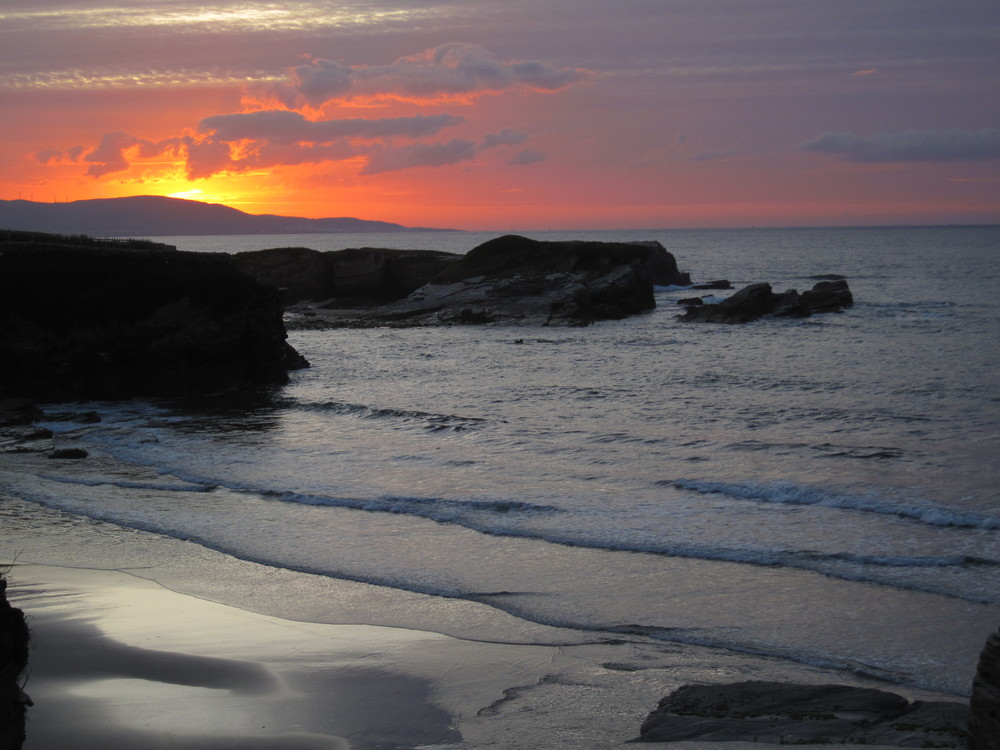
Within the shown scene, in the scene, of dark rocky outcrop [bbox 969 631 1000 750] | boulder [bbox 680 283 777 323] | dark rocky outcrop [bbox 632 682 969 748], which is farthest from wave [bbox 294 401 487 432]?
boulder [bbox 680 283 777 323]

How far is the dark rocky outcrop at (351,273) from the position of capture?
70.9 m

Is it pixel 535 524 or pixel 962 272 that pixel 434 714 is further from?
pixel 962 272

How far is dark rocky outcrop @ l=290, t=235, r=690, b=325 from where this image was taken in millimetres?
57469

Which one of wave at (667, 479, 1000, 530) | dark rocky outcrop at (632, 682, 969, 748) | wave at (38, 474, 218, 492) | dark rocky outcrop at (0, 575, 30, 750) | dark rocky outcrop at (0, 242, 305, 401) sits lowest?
wave at (38, 474, 218, 492)

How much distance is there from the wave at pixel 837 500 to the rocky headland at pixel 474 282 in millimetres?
38354

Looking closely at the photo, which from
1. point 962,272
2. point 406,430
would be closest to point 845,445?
point 406,430

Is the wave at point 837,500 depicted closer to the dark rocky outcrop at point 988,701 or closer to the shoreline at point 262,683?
the shoreline at point 262,683

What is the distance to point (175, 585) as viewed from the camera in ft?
38.5

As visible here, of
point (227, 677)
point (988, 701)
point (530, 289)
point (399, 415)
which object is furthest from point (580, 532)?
point (530, 289)

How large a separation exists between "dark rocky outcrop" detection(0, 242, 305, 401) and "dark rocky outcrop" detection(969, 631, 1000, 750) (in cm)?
2793

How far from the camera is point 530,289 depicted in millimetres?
59969

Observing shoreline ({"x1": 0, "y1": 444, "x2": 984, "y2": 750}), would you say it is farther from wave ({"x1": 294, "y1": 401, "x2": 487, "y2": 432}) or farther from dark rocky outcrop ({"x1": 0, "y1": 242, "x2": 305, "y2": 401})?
dark rocky outcrop ({"x1": 0, "y1": 242, "x2": 305, "y2": 401})

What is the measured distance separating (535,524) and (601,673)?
18.7ft

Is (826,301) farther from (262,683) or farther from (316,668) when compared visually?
(262,683)
